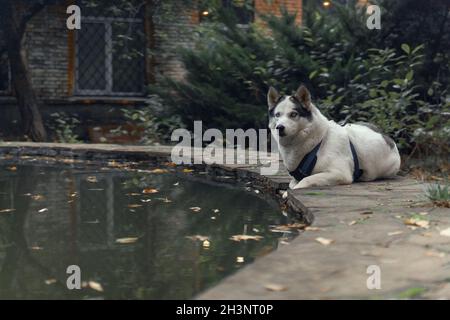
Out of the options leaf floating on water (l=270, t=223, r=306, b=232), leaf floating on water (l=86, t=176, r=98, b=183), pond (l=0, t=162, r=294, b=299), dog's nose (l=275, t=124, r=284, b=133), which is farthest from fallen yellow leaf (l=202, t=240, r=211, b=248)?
leaf floating on water (l=86, t=176, r=98, b=183)

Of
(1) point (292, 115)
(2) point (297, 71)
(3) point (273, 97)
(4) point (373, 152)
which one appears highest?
(2) point (297, 71)

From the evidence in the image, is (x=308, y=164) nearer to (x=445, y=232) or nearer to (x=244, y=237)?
(x=244, y=237)

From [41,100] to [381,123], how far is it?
8.38 meters

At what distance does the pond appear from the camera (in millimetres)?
3406

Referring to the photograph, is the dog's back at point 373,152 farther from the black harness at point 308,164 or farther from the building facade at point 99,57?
the building facade at point 99,57

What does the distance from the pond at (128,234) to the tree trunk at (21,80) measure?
5.41m

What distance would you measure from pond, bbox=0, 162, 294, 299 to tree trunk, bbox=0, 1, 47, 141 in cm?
541

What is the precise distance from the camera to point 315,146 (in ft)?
19.6

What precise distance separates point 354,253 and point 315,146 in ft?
8.66

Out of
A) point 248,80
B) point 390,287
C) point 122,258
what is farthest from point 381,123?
point 390,287

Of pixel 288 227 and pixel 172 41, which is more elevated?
pixel 172 41

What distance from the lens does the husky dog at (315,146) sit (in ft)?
19.1

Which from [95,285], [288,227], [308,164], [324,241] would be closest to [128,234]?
[288,227]
